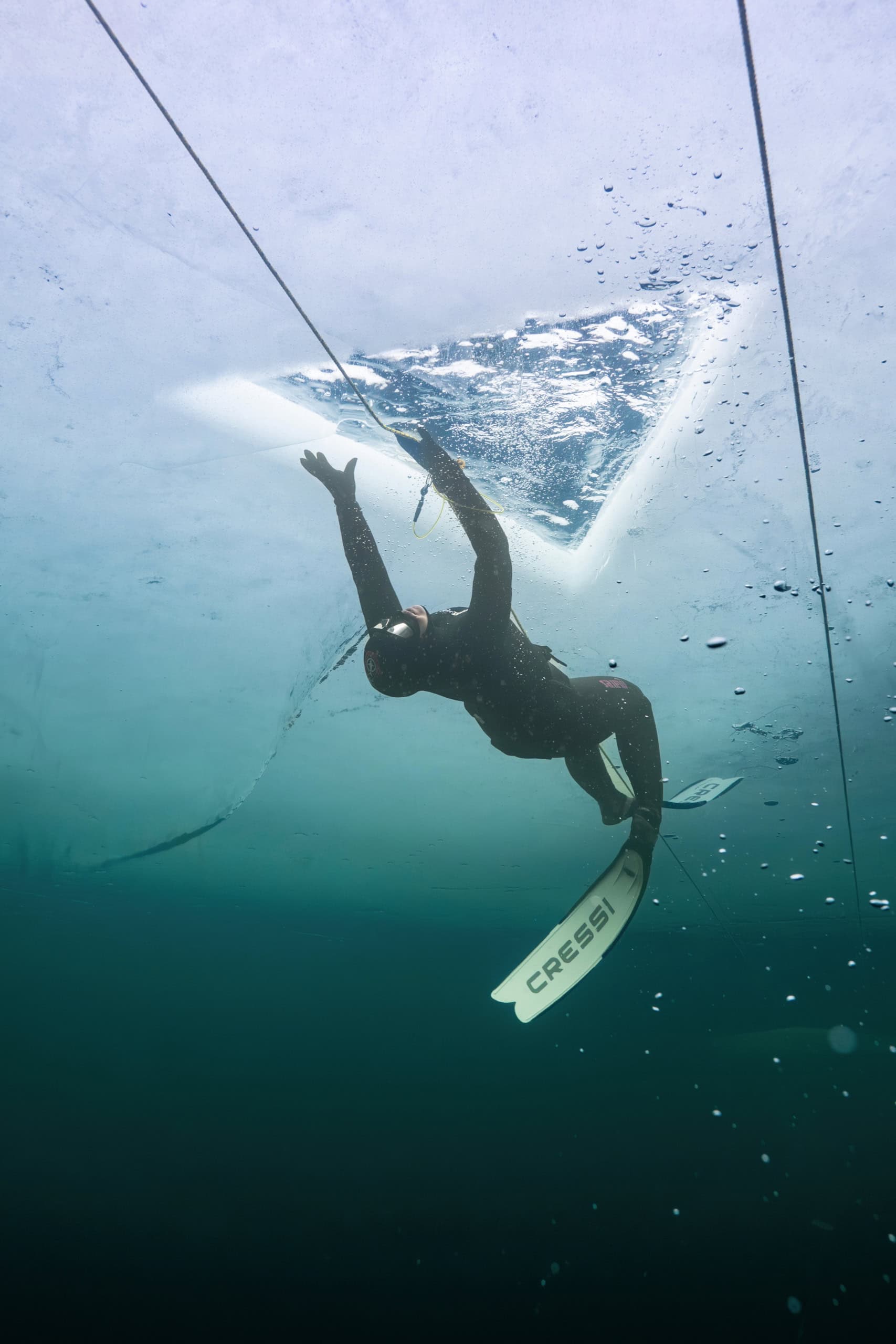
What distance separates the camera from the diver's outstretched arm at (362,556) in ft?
13.8

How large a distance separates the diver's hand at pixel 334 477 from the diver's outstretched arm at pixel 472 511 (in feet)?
2.38

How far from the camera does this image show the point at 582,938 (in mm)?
4836

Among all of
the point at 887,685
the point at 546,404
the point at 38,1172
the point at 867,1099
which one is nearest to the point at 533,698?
the point at 546,404

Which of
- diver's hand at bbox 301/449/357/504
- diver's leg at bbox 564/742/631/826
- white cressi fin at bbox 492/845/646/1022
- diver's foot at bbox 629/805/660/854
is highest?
diver's hand at bbox 301/449/357/504

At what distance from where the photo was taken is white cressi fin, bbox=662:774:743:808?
5.30 metres

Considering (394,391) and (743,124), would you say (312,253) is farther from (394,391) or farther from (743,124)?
(743,124)

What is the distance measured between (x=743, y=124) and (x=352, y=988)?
3935cm

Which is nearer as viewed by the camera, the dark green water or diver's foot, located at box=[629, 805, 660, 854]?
diver's foot, located at box=[629, 805, 660, 854]

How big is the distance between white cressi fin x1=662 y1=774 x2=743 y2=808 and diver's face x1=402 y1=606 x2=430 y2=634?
8.57 ft

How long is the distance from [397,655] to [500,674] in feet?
2.59

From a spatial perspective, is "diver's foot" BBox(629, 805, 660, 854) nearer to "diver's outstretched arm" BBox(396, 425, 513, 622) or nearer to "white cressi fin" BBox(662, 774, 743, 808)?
"white cressi fin" BBox(662, 774, 743, 808)

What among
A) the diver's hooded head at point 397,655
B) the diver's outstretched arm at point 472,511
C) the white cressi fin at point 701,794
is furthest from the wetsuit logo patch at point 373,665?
the white cressi fin at point 701,794

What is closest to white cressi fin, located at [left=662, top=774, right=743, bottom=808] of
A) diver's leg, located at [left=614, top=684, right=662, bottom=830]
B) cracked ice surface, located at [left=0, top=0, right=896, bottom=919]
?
diver's leg, located at [left=614, top=684, right=662, bottom=830]

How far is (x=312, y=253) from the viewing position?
5.57 metres
